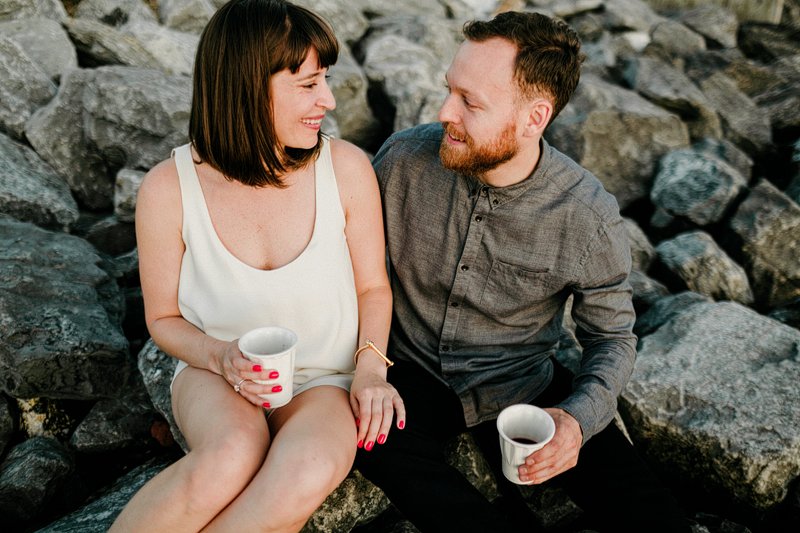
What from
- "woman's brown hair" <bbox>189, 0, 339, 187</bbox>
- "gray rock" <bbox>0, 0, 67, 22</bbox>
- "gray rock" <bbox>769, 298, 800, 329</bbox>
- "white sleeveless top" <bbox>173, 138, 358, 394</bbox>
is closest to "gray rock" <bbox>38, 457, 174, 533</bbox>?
"white sleeveless top" <bbox>173, 138, 358, 394</bbox>

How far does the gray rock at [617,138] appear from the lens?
19.3 feet

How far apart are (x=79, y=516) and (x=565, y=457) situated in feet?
6.86

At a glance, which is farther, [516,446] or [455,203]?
[455,203]

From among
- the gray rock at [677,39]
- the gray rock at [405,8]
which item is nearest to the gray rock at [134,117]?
the gray rock at [405,8]

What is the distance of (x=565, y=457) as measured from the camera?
245cm

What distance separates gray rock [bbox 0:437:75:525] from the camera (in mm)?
2895

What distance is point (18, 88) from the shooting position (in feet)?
16.4

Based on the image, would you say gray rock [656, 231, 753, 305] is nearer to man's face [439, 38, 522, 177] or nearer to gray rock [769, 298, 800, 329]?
gray rock [769, 298, 800, 329]

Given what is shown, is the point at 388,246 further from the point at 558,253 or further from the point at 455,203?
the point at 558,253

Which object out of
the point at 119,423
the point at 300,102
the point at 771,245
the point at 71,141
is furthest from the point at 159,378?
the point at 771,245

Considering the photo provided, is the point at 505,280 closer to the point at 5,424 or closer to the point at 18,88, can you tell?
the point at 5,424

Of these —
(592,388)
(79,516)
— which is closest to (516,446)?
(592,388)

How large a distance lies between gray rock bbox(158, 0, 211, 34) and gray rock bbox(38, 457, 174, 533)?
5109 millimetres

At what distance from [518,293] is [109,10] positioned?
229 inches
